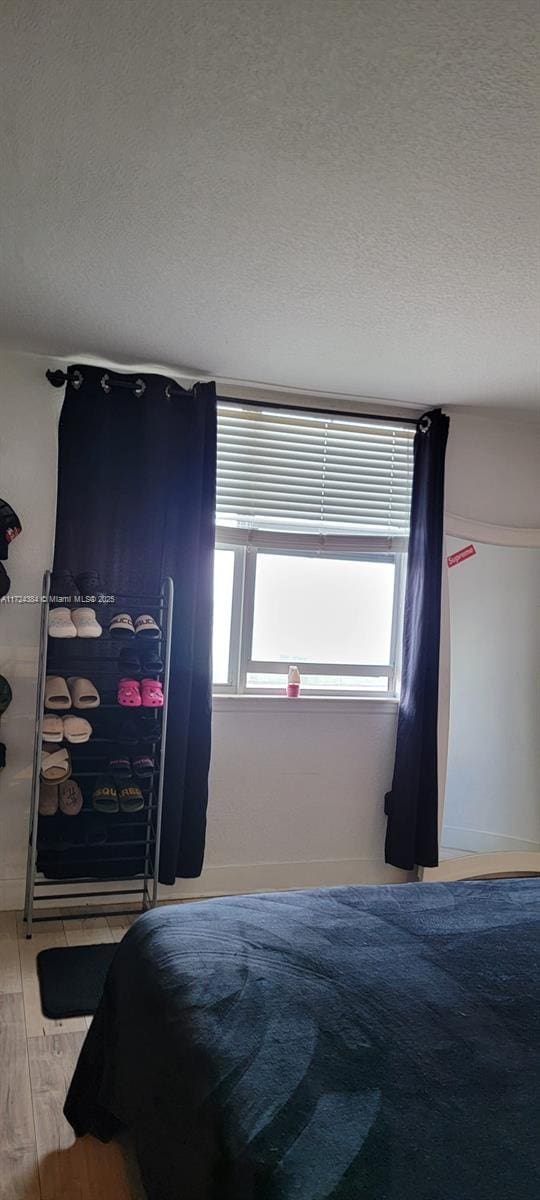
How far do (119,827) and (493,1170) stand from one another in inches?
98.8

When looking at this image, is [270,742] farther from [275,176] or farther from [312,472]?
[275,176]

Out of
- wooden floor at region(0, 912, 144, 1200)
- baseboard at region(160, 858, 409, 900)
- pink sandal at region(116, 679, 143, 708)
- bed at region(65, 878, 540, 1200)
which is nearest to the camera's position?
bed at region(65, 878, 540, 1200)

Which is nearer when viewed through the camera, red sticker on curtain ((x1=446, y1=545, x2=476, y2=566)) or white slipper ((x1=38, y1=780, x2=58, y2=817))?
white slipper ((x1=38, y1=780, x2=58, y2=817))

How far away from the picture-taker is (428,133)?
1.72 m

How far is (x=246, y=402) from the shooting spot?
3.73 meters

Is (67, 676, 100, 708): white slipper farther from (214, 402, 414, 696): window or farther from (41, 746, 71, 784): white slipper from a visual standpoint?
(214, 402, 414, 696): window

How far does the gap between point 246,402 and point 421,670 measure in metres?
1.46

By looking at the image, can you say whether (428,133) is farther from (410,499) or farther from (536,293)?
(410,499)

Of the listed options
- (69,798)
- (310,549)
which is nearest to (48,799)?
(69,798)

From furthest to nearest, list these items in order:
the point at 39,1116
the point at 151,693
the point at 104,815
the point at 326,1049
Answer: the point at 104,815 → the point at 151,693 → the point at 39,1116 → the point at 326,1049

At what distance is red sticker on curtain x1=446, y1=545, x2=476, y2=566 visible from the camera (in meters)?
4.07

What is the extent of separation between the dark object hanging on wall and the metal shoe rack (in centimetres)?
9

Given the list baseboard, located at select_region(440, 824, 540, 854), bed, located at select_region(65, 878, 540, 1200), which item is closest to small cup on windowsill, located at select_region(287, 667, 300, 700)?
baseboard, located at select_region(440, 824, 540, 854)

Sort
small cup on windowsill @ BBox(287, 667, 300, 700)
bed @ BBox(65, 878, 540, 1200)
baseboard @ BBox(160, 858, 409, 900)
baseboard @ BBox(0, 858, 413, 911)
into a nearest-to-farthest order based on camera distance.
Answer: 1. bed @ BBox(65, 878, 540, 1200)
2. baseboard @ BBox(0, 858, 413, 911)
3. baseboard @ BBox(160, 858, 409, 900)
4. small cup on windowsill @ BBox(287, 667, 300, 700)
